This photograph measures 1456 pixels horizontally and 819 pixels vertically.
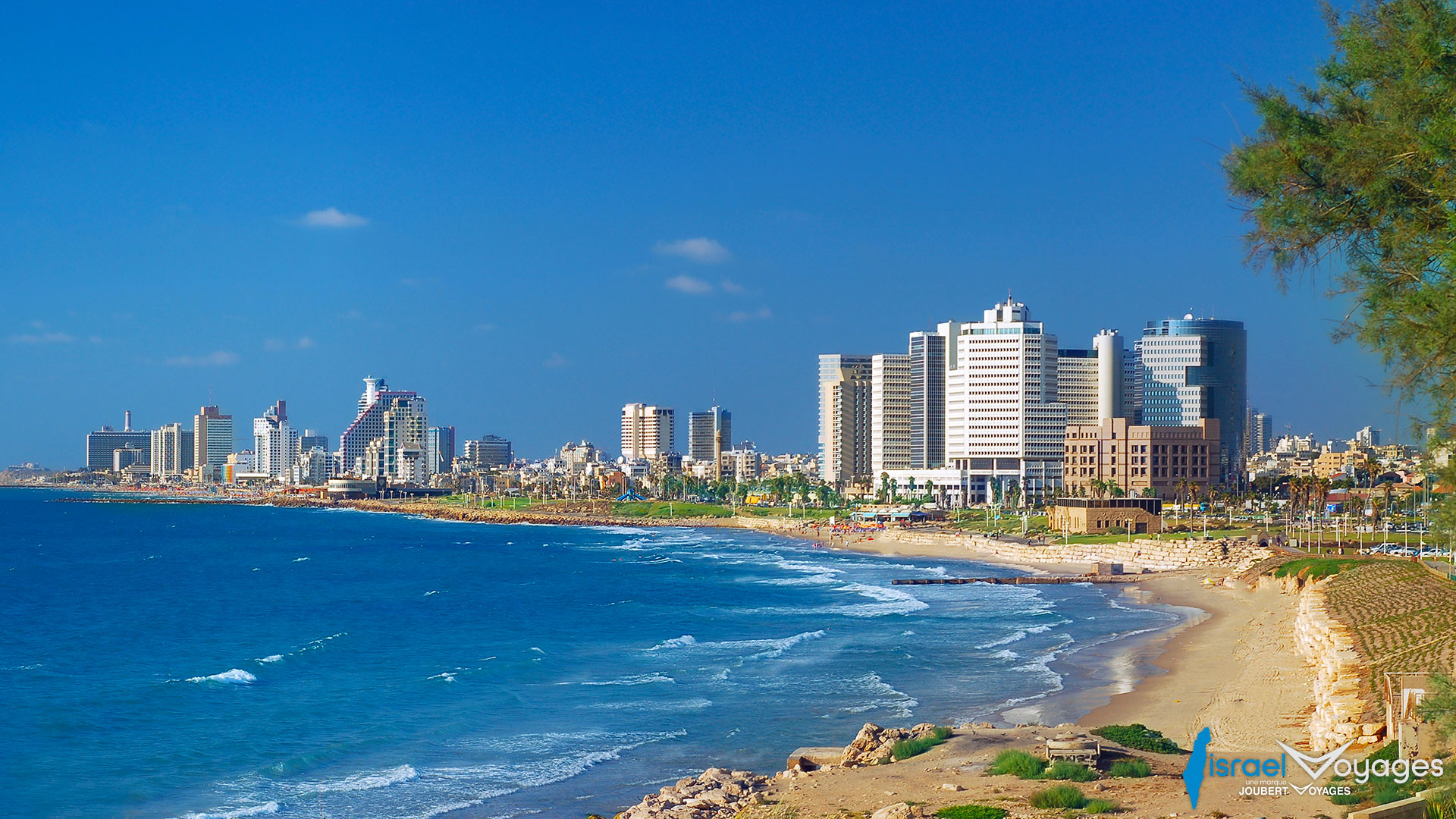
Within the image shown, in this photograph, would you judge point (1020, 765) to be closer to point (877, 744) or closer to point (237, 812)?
point (877, 744)

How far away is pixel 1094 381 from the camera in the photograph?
195 meters

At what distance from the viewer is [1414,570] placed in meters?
Answer: 49.4

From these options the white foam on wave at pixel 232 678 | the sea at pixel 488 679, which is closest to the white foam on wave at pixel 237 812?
the sea at pixel 488 679

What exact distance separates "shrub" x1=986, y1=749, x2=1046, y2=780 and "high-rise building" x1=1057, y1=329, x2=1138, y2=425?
17743 cm

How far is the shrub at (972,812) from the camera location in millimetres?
17016

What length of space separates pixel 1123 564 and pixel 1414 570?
36401 mm

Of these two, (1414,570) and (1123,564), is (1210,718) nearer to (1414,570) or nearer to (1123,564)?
(1414,570)

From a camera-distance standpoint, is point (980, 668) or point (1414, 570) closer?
point (980, 668)

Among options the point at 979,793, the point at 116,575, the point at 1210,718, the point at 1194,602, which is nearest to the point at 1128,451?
the point at 1194,602

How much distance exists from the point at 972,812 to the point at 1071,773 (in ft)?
10.5

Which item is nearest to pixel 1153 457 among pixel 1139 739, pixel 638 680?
pixel 638 680

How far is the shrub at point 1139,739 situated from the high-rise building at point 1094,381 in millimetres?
173529

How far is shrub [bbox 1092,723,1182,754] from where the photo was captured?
23.0 m

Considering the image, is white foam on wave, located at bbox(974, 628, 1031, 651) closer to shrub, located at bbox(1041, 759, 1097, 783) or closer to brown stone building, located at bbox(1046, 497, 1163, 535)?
shrub, located at bbox(1041, 759, 1097, 783)
